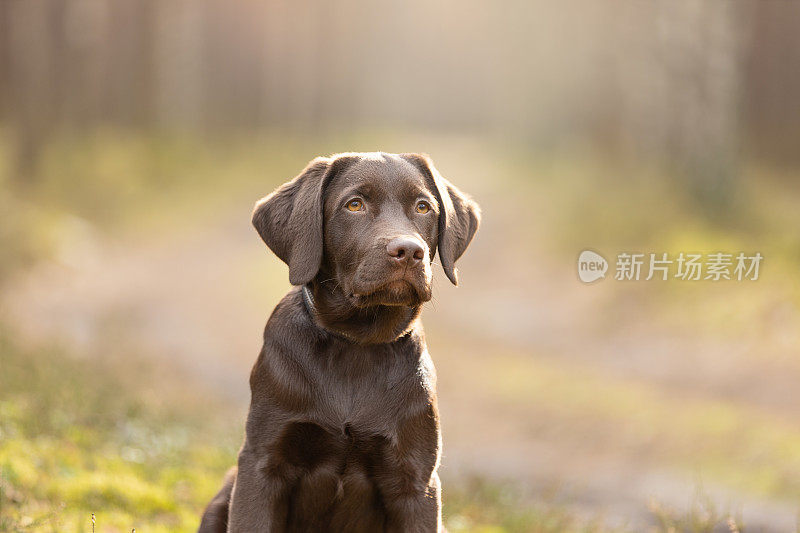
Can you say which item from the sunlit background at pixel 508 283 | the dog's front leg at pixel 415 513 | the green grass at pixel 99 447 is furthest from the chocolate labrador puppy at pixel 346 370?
the sunlit background at pixel 508 283

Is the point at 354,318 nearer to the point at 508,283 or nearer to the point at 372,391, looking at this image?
the point at 372,391

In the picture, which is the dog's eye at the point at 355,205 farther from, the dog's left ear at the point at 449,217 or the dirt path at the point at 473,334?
the dirt path at the point at 473,334

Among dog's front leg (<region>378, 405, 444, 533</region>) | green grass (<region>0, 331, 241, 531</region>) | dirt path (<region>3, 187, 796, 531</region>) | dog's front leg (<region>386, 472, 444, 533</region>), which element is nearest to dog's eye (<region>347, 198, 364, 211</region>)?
dog's front leg (<region>378, 405, 444, 533</region>)

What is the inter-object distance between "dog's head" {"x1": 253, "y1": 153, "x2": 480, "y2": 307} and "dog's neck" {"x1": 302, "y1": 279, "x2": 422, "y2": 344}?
2.7 inches

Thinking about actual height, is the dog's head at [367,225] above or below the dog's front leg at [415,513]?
above

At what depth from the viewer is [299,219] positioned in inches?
153

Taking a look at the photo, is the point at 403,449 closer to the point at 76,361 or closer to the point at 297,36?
the point at 76,361

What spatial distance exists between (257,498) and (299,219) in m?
1.25

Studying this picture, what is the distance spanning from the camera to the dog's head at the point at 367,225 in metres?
3.62

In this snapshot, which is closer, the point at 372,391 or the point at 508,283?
the point at 372,391

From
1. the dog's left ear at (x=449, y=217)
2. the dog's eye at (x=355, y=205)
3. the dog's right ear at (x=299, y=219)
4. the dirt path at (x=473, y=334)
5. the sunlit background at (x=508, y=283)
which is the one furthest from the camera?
the dirt path at (x=473, y=334)

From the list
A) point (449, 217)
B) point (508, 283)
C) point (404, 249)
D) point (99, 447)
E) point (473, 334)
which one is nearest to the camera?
point (404, 249)

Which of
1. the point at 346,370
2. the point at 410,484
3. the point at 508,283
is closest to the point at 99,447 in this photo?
the point at 346,370

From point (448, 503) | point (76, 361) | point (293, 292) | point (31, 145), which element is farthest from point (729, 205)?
point (31, 145)
